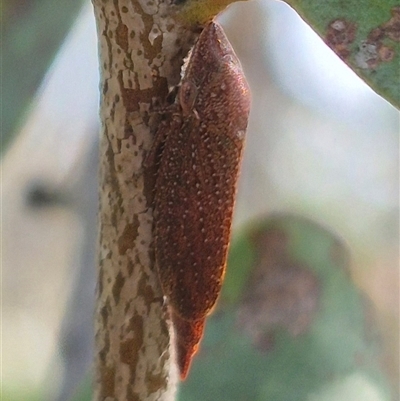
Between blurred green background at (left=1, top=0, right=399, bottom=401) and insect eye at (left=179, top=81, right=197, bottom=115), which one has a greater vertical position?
insect eye at (left=179, top=81, right=197, bottom=115)

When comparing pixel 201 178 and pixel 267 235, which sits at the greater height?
pixel 201 178

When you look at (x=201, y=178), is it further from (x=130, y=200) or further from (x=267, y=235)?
(x=267, y=235)

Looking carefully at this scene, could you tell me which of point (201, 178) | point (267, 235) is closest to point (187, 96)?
point (201, 178)

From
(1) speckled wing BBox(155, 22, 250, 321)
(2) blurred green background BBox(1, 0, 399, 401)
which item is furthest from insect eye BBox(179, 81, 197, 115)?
(2) blurred green background BBox(1, 0, 399, 401)

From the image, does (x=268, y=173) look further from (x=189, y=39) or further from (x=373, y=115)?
(x=189, y=39)

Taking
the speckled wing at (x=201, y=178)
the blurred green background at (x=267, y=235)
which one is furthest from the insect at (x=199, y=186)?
the blurred green background at (x=267, y=235)

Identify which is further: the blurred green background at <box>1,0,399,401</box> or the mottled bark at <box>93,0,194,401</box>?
the blurred green background at <box>1,0,399,401</box>

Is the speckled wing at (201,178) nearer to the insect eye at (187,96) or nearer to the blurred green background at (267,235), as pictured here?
the insect eye at (187,96)

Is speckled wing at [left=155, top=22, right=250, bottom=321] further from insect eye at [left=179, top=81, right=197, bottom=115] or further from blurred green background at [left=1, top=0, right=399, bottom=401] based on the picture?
blurred green background at [left=1, top=0, right=399, bottom=401]
